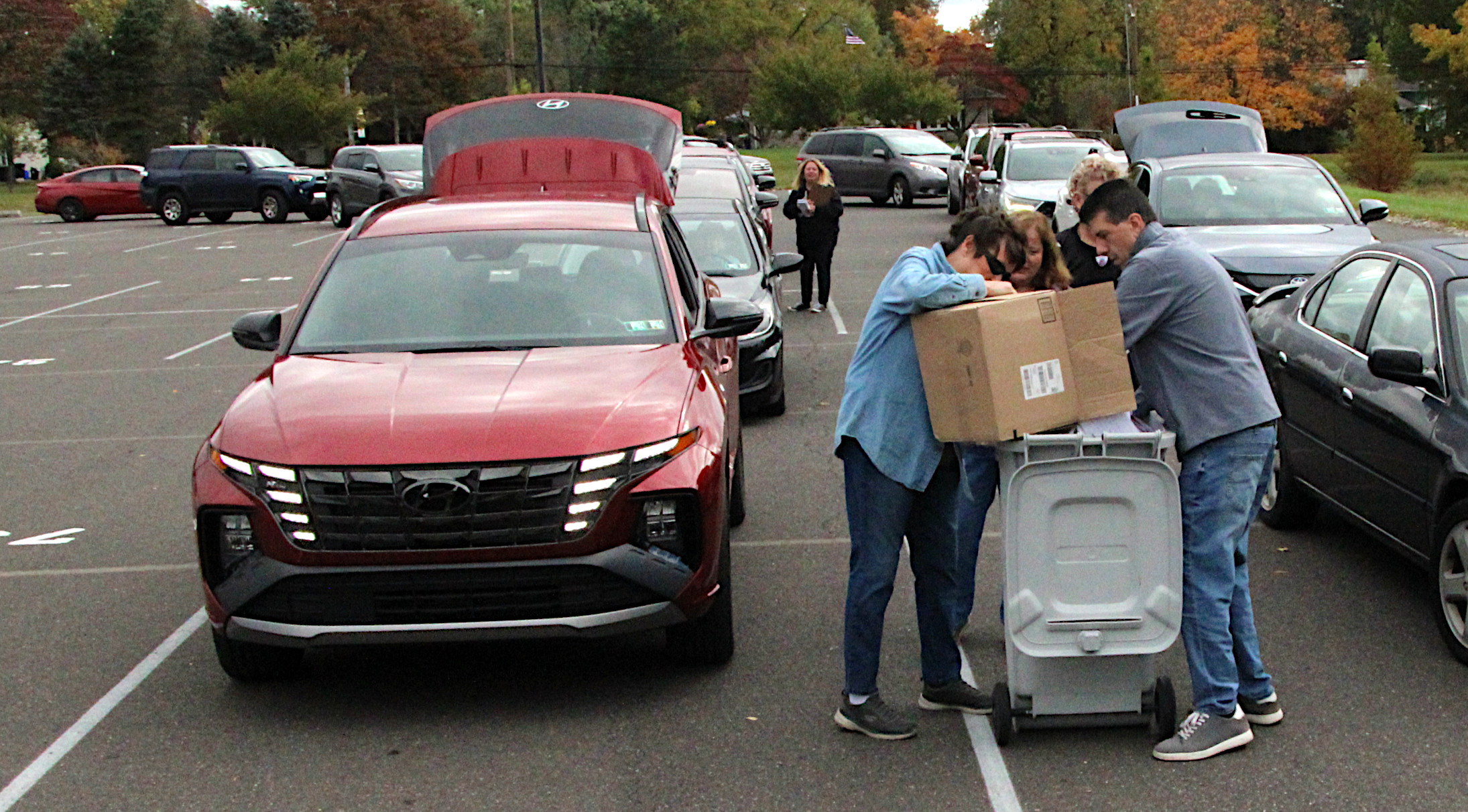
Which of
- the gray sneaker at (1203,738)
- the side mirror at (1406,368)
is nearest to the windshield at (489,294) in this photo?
the gray sneaker at (1203,738)

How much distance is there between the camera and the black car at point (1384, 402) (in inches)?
229

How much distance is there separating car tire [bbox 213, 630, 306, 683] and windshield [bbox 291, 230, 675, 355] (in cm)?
126

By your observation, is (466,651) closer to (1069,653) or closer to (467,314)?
(467,314)

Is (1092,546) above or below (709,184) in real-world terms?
below

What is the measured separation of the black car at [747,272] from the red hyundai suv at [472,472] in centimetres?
366

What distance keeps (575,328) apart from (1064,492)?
94.3 inches

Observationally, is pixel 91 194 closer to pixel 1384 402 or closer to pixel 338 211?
pixel 338 211

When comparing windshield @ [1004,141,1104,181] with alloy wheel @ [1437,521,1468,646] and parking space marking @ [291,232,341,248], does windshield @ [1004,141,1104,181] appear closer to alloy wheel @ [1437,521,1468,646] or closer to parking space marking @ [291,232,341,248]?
parking space marking @ [291,232,341,248]

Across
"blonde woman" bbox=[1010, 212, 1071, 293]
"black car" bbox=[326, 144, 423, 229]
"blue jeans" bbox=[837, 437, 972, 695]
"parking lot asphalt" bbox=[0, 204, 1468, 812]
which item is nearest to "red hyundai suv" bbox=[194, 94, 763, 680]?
"parking lot asphalt" bbox=[0, 204, 1468, 812]

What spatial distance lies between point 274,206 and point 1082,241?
1317 inches

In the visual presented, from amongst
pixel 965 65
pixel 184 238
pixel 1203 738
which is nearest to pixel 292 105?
pixel 184 238

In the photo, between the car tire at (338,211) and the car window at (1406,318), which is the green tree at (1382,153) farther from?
the car window at (1406,318)

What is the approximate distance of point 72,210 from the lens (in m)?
41.2

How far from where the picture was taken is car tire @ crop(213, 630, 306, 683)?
5570 millimetres
